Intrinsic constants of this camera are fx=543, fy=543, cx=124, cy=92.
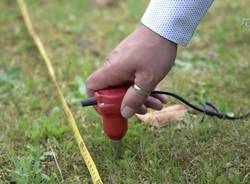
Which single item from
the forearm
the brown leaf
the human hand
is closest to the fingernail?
the human hand

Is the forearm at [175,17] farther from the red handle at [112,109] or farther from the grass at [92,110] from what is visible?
the grass at [92,110]

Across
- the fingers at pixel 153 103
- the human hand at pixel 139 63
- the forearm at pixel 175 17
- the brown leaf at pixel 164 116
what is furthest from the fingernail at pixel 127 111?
the brown leaf at pixel 164 116

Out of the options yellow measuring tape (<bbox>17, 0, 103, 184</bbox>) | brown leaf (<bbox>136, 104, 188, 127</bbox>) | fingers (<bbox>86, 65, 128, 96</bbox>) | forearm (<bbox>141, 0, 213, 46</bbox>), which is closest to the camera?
forearm (<bbox>141, 0, 213, 46</bbox>)

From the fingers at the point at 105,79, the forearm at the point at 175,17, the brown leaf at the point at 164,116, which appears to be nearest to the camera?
the forearm at the point at 175,17

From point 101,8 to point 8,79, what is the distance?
1315mm

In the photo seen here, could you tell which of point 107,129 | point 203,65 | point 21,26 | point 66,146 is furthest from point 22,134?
point 21,26

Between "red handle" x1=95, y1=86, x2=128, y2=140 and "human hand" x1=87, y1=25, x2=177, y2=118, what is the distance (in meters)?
0.04

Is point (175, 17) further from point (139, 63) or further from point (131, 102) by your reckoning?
point (131, 102)

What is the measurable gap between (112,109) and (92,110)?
1.69 ft

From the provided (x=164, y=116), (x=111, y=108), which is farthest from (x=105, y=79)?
(x=164, y=116)

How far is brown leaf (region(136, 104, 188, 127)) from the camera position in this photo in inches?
85.4

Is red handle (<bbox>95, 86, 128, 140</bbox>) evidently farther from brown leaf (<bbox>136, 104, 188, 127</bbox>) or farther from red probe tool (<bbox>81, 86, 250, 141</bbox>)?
brown leaf (<bbox>136, 104, 188, 127</bbox>)

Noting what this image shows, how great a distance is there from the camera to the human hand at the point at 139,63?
5.33ft

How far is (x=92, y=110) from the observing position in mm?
2281
